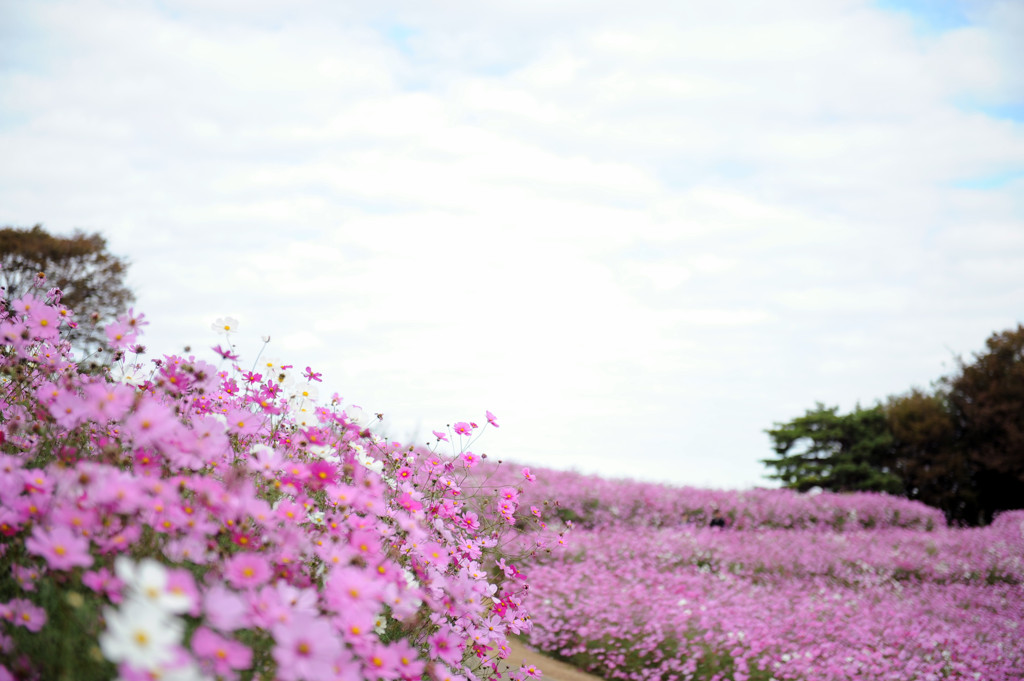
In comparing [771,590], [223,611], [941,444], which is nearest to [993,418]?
[941,444]

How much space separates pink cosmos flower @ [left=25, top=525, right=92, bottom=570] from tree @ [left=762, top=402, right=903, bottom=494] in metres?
21.1

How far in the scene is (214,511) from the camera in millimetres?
1876

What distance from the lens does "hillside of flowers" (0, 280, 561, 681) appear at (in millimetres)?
1484

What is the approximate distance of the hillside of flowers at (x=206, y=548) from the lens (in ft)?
4.87

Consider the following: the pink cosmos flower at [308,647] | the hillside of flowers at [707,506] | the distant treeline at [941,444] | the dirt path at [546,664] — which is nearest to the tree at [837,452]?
the distant treeline at [941,444]

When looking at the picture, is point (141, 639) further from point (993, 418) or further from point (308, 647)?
point (993, 418)

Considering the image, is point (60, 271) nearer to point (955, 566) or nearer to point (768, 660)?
point (768, 660)

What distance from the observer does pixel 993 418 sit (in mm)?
18719

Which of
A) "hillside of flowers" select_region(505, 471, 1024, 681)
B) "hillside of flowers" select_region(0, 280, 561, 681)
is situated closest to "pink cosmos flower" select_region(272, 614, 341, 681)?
"hillside of flowers" select_region(0, 280, 561, 681)

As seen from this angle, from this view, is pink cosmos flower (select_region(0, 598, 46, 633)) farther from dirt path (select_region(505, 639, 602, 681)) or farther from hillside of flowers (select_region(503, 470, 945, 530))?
hillside of flowers (select_region(503, 470, 945, 530))

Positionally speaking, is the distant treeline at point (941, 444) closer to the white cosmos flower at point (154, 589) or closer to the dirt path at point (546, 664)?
the dirt path at point (546, 664)

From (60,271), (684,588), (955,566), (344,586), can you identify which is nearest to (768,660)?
(684,588)

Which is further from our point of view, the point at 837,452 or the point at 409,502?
the point at 837,452

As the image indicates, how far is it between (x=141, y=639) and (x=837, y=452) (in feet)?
72.9
